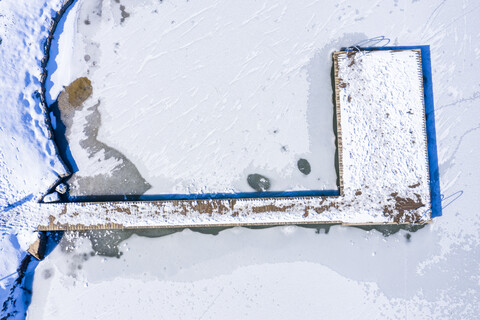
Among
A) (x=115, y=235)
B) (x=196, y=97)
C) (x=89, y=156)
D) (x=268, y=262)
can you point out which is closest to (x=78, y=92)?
(x=89, y=156)

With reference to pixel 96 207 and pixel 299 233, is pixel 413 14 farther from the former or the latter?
pixel 96 207

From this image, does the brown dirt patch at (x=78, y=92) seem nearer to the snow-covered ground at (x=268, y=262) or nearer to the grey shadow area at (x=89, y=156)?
the grey shadow area at (x=89, y=156)

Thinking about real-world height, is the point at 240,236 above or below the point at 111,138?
below

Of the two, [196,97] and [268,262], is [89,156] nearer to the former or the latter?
[196,97]

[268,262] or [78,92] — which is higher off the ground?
[78,92]

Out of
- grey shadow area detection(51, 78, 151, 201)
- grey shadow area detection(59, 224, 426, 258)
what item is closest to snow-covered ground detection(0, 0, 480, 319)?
A: grey shadow area detection(59, 224, 426, 258)

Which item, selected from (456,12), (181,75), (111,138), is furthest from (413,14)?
(111,138)
